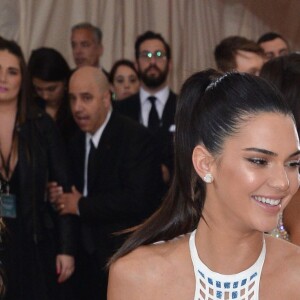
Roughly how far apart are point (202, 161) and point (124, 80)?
4.28 meters

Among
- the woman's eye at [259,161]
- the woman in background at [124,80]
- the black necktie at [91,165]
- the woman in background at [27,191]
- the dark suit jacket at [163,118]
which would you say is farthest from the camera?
the woman in background at [124,80]

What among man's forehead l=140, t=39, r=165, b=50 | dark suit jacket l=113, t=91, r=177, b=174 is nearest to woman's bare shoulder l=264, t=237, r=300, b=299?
dark suit jacket l=113, t=91, r=177, b=174

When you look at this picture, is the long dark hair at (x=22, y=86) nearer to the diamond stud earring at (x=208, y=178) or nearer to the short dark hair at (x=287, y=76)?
the short dark hair at (x=287, y=76)

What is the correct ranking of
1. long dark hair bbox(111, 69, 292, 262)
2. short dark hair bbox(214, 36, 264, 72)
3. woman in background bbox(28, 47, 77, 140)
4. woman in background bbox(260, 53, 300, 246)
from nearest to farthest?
long dark hair bbox(111, 69, 292, 262), woman in background bbox(260, 53, 300, 246), short dark hair bbox(214, 36, 264, 72), woman in background bbox(28, 47, 77, 140)

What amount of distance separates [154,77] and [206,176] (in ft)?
11.4

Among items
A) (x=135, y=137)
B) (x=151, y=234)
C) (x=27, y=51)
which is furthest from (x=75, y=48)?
(x=151, y=234)

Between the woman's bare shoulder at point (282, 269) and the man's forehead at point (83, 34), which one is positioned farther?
the man's forehead at point (83, 34)

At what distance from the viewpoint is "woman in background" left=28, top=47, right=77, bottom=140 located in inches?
208

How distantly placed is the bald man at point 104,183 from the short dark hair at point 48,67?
62cm

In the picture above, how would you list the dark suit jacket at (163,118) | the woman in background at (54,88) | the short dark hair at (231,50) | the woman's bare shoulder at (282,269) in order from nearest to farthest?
the woman's bare shoulder at (282,269) < the short dark hair at (231,50) < the dark suit jacket at (163,118) < the woman in background at (54,88)

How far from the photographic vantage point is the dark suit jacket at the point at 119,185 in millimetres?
4559

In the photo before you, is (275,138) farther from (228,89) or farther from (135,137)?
(135,137)

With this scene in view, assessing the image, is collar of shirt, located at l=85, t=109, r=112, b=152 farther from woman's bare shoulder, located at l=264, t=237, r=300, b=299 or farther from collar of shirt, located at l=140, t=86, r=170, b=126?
woman's bare shoulder, located at l=264, t=237, r=300, b=299

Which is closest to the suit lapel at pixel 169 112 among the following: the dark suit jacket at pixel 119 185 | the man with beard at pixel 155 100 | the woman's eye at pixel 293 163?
the man with beard at pixel 155 100
